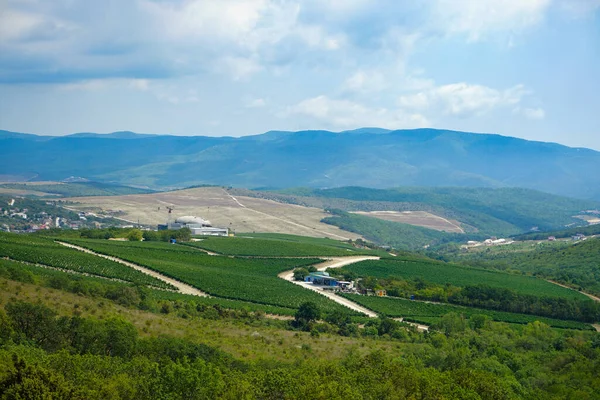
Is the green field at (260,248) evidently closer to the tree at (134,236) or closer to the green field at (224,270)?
the green field at (224,270)

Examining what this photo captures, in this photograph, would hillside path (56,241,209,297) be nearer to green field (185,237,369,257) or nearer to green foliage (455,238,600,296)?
green field (185,237,369,257)

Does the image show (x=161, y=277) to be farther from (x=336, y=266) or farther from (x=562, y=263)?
(x=562, y=263)

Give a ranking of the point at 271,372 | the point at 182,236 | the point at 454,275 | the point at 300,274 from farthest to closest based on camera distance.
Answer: the point at 182,236, the point at 454,275, the point at 300,274, the point at 271,372

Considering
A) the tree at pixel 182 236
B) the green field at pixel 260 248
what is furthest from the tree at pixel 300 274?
the tree at pixel 182 236

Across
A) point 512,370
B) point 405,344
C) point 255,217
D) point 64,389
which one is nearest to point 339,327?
point 405,344

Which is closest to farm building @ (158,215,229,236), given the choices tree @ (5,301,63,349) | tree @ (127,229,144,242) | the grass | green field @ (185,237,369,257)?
green field @ (185,237,369,257)

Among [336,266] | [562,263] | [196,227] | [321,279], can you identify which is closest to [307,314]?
[321,279]

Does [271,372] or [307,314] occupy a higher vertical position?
[271,372]
